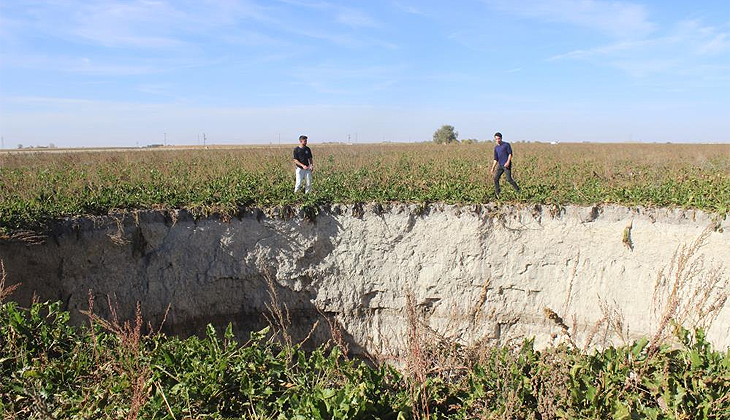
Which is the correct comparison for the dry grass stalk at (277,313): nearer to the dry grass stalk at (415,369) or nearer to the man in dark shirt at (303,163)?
the dry grass stalk at (415,369)

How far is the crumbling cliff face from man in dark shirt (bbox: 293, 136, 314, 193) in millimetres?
1045

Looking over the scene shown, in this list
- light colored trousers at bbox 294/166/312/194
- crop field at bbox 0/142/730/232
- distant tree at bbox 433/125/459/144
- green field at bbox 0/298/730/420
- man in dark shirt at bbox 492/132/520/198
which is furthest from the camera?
distant tree at bbox 433/125/459/144

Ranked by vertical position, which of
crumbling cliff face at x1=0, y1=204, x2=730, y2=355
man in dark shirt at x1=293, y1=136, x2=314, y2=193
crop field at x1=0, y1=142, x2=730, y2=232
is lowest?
crumbling cliff face at x1=0, y1=204, x2=730, y2=355

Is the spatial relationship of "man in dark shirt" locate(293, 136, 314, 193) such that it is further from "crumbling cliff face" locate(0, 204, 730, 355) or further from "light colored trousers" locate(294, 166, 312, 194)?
"crumbling cliff face" locate(0, 204, 730, 355)

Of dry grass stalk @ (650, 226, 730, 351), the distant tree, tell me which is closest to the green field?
dry grass stalk @ (650, 226, 730, 351)

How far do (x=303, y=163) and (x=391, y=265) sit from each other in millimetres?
2907

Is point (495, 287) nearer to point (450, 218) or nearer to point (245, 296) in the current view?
point (450, 218)

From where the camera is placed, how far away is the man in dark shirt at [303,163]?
10061 mm

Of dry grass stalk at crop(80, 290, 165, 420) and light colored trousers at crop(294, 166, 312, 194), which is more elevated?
light colored trousers at crop(294, 166, 312, 194)

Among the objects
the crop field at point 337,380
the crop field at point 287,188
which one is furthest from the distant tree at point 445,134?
the crop field at point 337,380

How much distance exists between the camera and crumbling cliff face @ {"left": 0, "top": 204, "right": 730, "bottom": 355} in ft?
28.2

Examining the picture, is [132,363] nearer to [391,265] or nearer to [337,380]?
[337,380]

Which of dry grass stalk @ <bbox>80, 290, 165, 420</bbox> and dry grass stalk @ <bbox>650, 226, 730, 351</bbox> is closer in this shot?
dry grass stalk @ <bbox>650, 226, 730, 351</bbox>

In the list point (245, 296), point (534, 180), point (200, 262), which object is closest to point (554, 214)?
point (534, 180)
